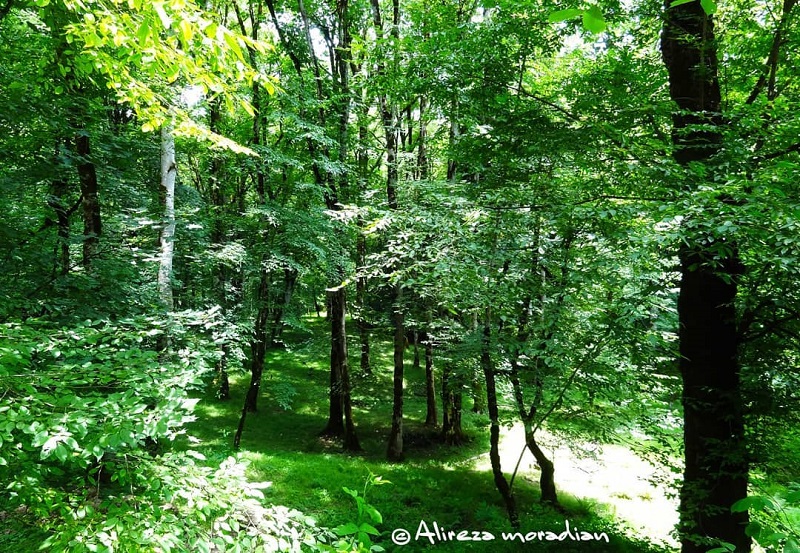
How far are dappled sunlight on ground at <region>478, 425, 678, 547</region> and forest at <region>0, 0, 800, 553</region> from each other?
0.27 feet

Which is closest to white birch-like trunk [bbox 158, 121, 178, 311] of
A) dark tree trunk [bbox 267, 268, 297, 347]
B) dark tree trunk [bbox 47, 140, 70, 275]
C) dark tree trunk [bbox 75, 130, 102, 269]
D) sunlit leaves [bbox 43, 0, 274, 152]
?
dark tree trunk [bbox 75, 130, 102, 269]

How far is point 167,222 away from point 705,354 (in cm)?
690

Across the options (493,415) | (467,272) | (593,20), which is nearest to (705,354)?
(467,272)

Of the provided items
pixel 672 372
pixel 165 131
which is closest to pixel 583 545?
pixel 672 372

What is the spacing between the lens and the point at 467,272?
5488mm

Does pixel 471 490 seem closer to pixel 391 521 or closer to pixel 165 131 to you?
pixel 391 521

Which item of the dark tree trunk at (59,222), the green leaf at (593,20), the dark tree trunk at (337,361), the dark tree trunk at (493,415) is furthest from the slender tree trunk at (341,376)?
the green leaf at (593,20)

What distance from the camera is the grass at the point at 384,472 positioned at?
→ 658 centimetres

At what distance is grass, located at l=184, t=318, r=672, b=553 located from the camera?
658 centimetres

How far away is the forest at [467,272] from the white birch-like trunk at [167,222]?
0.04m

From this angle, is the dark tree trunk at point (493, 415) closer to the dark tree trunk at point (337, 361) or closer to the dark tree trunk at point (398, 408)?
the dark tree trunk at point (398, 408)

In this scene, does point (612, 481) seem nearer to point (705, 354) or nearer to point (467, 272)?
point (705, 354)

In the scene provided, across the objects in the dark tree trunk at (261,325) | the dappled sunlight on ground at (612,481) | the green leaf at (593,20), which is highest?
the green leaf at (593,20)

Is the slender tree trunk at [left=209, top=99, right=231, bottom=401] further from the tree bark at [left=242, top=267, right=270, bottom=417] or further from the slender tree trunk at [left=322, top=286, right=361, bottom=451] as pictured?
the slender tree trunk at [left=322, top=286, right=361, bottom=451]
